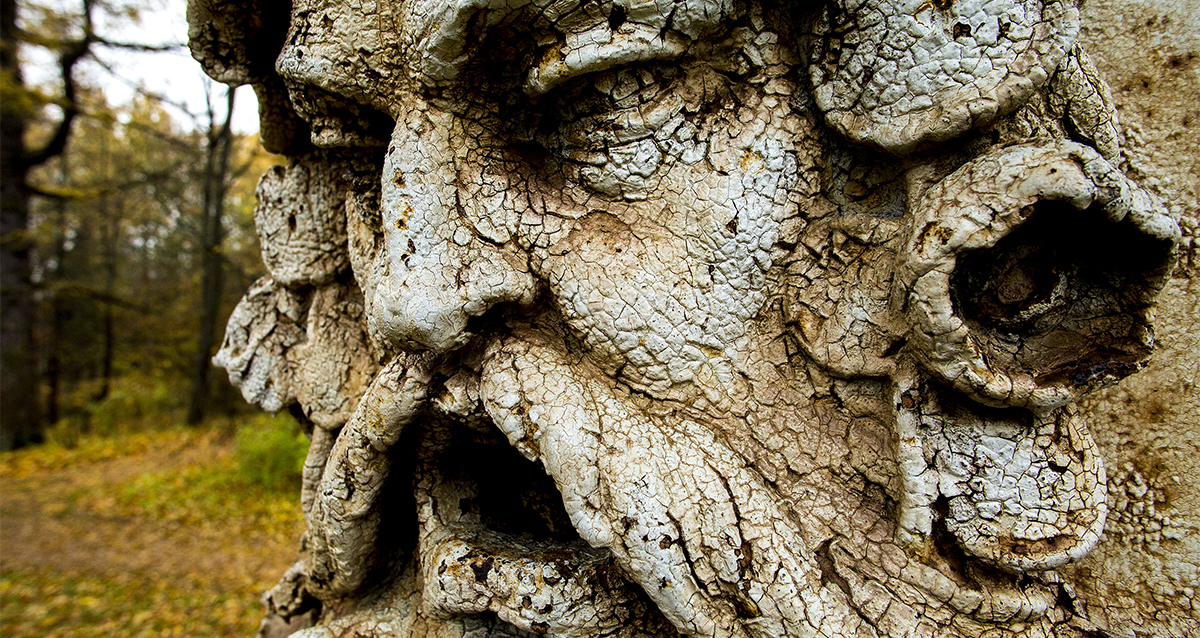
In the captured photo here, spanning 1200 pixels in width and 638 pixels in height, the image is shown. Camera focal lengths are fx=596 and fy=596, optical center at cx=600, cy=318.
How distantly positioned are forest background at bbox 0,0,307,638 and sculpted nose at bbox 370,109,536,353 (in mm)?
4175

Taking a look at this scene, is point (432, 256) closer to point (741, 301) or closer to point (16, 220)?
point (741, 301)

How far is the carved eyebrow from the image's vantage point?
120cm

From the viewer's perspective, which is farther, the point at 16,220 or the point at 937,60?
the point at 16,220

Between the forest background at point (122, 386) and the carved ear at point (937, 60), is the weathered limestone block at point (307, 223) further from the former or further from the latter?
the forest background at point (122, 386)

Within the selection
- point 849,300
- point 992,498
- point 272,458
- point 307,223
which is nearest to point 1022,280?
point 849,300

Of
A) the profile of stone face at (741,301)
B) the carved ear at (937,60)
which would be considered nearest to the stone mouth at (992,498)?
the profile of stone face at (741,301)

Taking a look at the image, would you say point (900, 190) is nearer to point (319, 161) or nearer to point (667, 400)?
point (667, 400)

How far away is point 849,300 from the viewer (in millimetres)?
1271

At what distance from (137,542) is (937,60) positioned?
728 cm

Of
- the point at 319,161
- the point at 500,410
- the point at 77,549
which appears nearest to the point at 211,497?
the point at 77,549

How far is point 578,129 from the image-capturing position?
139 centimetres

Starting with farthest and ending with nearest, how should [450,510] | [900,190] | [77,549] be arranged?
[77,549]
[450,510]
[900,190]

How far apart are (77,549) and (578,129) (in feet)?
22.5

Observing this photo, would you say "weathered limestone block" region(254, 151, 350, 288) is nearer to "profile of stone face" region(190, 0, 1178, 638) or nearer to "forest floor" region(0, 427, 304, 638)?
"profile of stone face" region(190, 0, 1178, 638)
